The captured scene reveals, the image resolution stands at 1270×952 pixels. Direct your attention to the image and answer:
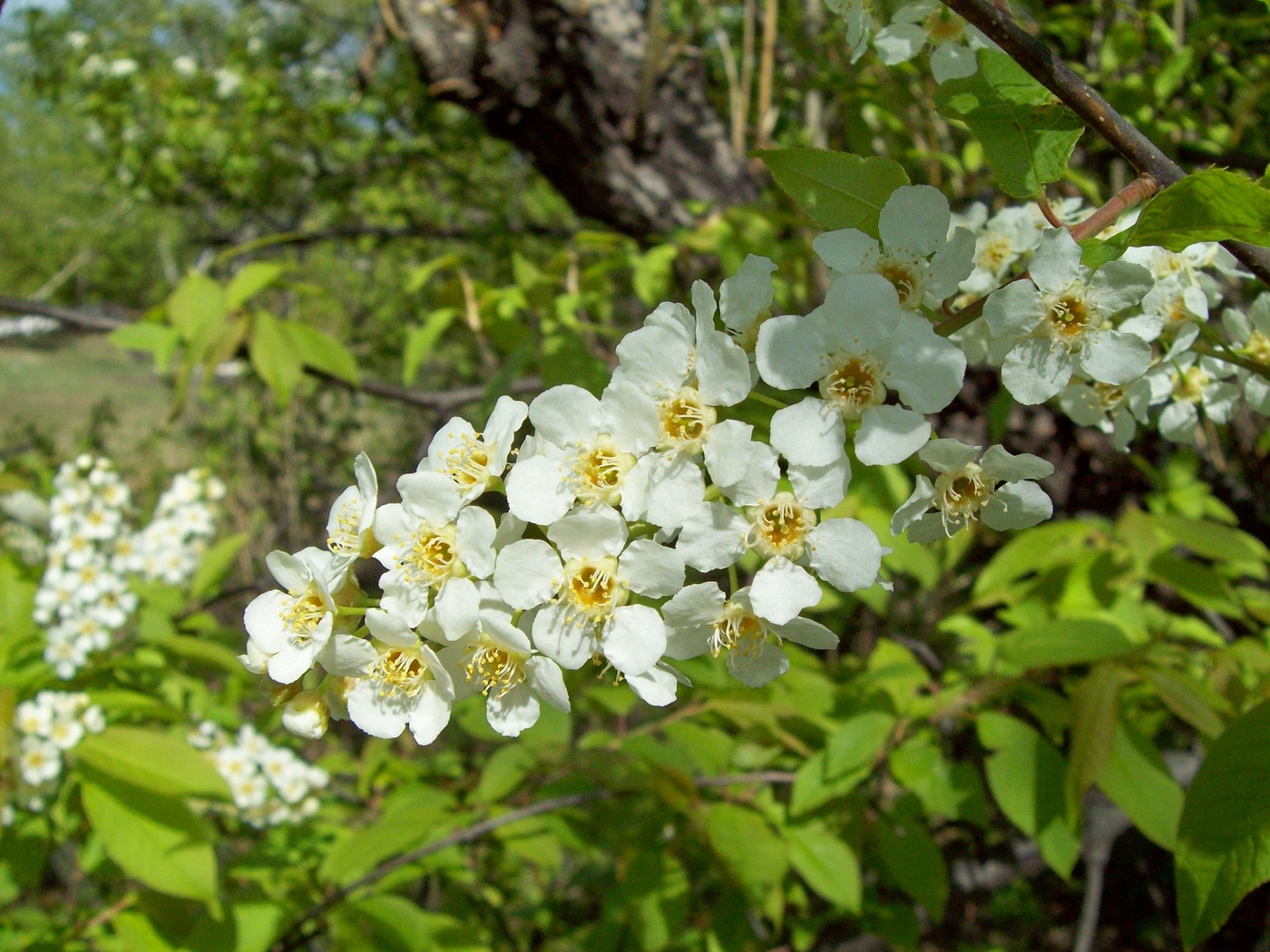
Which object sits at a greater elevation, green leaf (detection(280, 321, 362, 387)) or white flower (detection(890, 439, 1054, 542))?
white flower (detection(890, 439, 1054, 542))

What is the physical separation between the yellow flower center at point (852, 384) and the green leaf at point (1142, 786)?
0.84 metres

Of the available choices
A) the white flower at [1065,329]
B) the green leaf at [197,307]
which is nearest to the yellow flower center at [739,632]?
the white flower at [1065,329]

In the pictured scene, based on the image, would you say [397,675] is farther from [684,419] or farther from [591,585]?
[684,419]

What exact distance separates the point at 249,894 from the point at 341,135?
3.97 m

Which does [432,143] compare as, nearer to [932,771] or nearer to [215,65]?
[215,65]

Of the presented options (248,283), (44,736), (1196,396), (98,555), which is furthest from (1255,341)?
(98,555)

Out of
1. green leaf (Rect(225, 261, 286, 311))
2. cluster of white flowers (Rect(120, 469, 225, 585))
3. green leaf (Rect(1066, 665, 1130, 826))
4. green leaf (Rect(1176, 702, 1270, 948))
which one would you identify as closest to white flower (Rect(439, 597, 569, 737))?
green leaf (Rect(1176, 702, 1270, 948))

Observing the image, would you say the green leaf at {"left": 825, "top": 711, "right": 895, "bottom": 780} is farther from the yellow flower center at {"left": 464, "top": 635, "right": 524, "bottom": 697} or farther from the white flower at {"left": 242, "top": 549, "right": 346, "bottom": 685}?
the white flower at {"left": 242, "top": 549, "right": 346, "bottom": 685}

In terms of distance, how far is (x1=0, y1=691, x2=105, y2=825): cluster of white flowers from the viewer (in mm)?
1815

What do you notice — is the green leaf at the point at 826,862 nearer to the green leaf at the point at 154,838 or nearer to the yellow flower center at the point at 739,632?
the yellow flower center at the point at 739,632

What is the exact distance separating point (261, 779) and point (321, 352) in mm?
1146

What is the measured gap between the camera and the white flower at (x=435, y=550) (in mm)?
817

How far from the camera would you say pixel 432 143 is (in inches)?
177

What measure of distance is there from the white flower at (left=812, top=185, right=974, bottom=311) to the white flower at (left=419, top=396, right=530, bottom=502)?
34 centimetres
